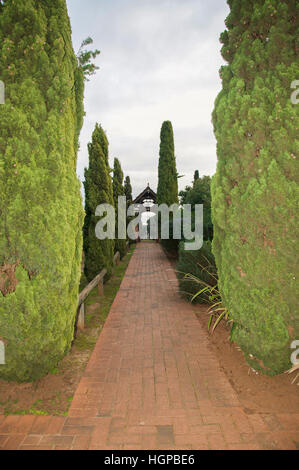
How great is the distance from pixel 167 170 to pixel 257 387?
46.2 feet

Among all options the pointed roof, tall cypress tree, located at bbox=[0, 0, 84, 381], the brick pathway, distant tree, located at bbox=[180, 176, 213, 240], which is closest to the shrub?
the brick pathway

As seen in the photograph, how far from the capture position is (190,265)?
18.6ft

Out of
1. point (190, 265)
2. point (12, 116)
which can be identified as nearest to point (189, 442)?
point (12, 116)

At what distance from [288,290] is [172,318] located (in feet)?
8.51

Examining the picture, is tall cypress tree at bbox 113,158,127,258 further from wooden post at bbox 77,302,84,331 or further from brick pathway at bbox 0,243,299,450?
brick pathway at bbox 0,243,299,450

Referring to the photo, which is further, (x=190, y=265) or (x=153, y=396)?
(x=190, y=265)

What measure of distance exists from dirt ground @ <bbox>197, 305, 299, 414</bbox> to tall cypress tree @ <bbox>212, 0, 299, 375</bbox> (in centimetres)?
13

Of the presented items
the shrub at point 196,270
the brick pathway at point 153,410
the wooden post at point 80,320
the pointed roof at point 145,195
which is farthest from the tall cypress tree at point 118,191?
the pointed roof at point 145,195

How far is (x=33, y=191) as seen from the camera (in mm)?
2684

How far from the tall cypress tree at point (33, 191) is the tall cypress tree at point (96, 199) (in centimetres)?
435

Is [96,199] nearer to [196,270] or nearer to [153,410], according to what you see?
[196,270]

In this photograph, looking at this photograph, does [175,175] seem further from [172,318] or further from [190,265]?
[172,318]

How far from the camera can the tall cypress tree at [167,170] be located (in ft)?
51.0

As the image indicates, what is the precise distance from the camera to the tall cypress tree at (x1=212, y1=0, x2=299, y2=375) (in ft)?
8.62
